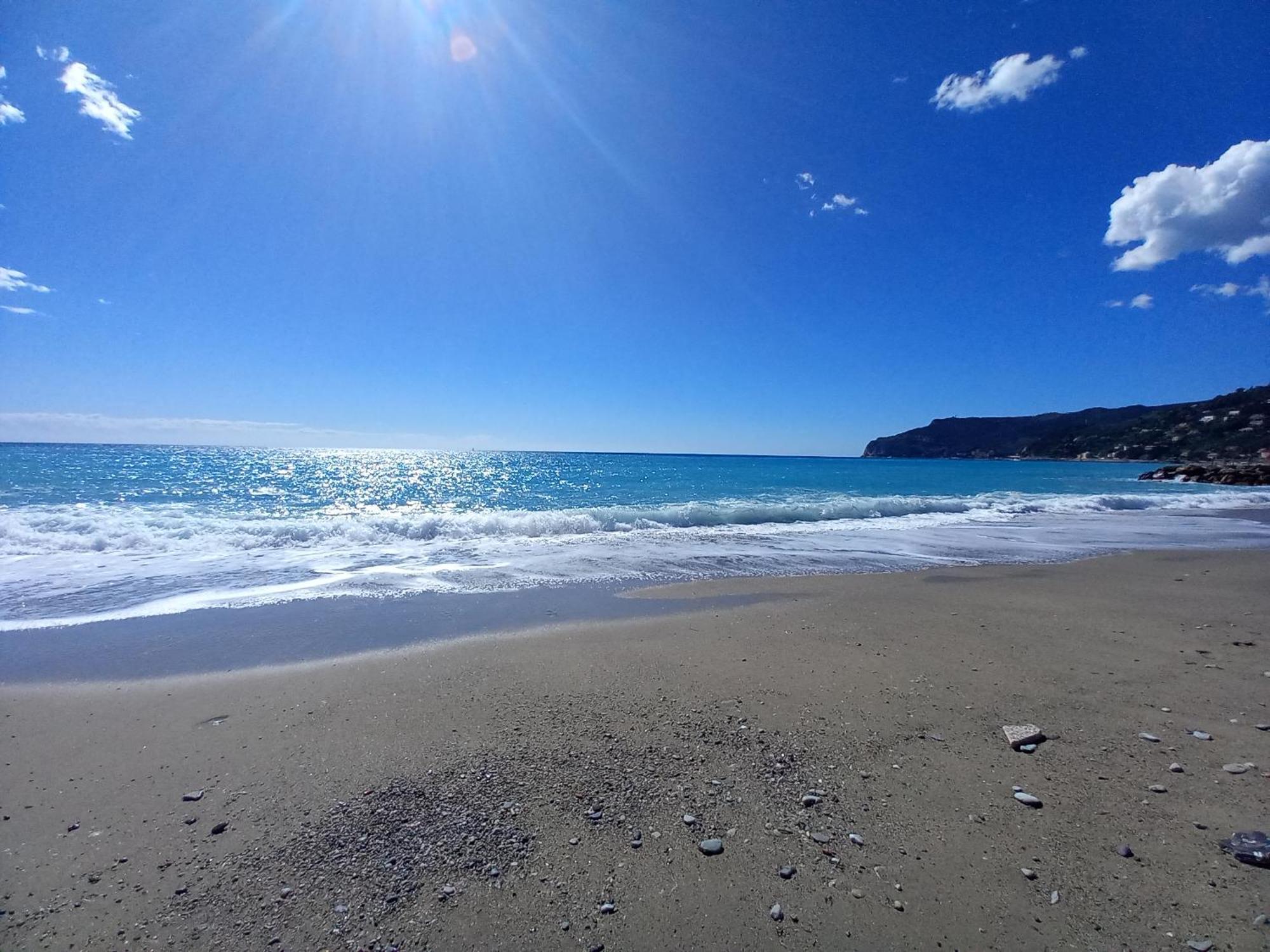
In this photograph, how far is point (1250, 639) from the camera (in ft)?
21.9

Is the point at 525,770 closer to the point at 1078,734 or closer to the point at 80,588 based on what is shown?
the point at 1078,734

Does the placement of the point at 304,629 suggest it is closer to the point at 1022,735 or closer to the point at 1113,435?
the point at 1022,735

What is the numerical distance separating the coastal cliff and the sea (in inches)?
2206

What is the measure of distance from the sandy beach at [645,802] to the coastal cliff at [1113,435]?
281 ft

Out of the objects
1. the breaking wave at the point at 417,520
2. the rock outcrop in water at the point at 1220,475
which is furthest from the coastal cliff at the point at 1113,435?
the breaking wave at the point at 417,520

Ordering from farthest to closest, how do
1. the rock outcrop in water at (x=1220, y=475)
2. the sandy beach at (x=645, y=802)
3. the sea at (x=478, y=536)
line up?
the rock outcrop in water at (x=1220, y=475), the sea at (x=478, y=536), the sandy beach at (x=645, y=802)

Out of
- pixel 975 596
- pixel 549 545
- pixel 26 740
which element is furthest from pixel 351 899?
pixel 549 545

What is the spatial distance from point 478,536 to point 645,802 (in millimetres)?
14058

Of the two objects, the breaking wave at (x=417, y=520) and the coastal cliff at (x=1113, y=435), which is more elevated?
the coastal cliff at (x=1113, y=435)

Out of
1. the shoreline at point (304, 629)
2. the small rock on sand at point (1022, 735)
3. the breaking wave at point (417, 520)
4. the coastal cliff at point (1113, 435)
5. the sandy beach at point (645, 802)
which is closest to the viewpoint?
the sandy beach at point (645, 802)

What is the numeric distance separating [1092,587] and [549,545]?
475 inches

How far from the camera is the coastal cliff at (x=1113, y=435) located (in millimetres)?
71188

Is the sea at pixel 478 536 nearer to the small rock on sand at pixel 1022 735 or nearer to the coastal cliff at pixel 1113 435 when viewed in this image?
the small rock on sand at pixel 1022 735

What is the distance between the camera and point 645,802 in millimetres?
3475
